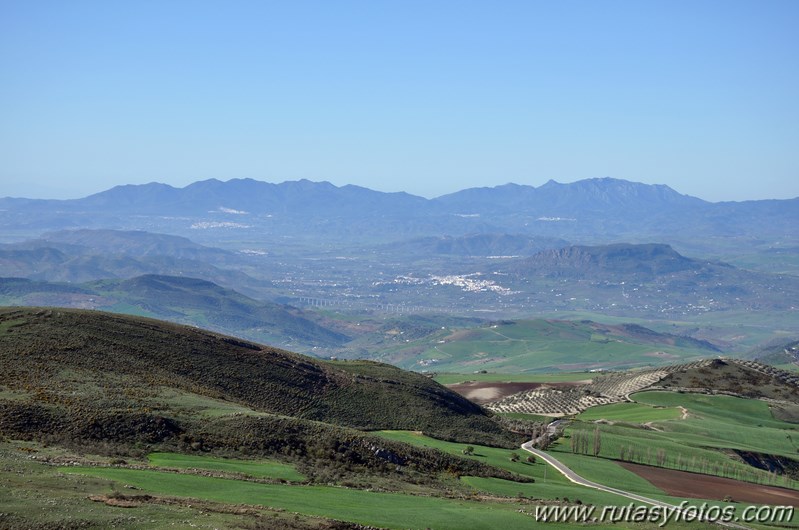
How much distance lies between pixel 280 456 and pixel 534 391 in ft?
239

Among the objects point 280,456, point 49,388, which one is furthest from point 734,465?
point 49,388

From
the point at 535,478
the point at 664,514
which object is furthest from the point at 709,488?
the point at 664,514

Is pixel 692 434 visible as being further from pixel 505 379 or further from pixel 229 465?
pixel 229 465

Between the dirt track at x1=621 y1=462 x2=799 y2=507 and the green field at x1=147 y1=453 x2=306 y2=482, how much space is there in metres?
27.0

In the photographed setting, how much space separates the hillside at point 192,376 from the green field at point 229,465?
6208 millimetres

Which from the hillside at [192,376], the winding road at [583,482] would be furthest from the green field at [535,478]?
the hillside at [192,376]

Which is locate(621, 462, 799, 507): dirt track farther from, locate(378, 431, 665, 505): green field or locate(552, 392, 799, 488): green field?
locate(552, 392, 799, 488): green field

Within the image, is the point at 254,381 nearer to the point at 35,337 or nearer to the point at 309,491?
the point at 35,337

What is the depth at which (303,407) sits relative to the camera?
72.9 meters

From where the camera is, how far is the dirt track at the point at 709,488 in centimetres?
6069

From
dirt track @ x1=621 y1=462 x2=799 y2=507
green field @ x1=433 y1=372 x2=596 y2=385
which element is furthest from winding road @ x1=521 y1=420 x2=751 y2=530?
green field @ x1=433 y1=372 x2=596 y2=385

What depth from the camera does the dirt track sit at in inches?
2389

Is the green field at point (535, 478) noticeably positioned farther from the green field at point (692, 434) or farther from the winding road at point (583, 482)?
the green field at point (692, 434)

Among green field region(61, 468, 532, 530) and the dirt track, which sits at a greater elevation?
green field region(61, 468, 532, 530)
